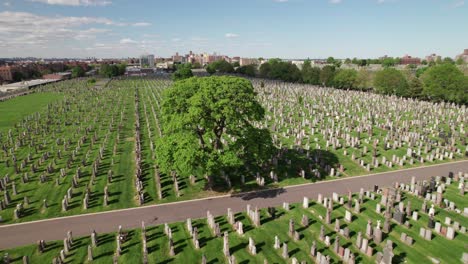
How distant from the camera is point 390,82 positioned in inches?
3152

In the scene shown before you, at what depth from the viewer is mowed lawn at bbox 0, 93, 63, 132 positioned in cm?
5184

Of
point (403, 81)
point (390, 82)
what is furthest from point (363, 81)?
point (403, 81)

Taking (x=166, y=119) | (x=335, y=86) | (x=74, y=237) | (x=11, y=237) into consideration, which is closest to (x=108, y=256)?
(x=74, y=237)

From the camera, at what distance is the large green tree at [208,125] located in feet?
69.9

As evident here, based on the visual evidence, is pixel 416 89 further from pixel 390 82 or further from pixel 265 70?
pixel 265 70

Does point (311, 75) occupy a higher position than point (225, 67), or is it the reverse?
point (225, 67)

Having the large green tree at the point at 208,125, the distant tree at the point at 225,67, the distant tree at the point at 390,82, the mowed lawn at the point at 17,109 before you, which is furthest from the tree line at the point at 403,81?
the mowed lawn at the point at 17,109

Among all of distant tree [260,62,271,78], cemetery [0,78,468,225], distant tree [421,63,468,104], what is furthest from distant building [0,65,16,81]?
distant tree [421,63,468,104]

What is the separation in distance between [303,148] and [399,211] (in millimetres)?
15643

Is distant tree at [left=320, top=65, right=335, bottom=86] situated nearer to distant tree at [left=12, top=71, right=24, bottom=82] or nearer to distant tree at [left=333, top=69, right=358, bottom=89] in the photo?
distant tree at [left=333, top=69, right=358, bottom=89]

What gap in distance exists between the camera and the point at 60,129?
1821 inches

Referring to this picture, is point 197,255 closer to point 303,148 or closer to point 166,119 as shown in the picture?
Result: point 166,119

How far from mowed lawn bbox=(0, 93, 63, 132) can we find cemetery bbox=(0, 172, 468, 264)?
40634mm

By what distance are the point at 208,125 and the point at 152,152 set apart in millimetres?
14739
